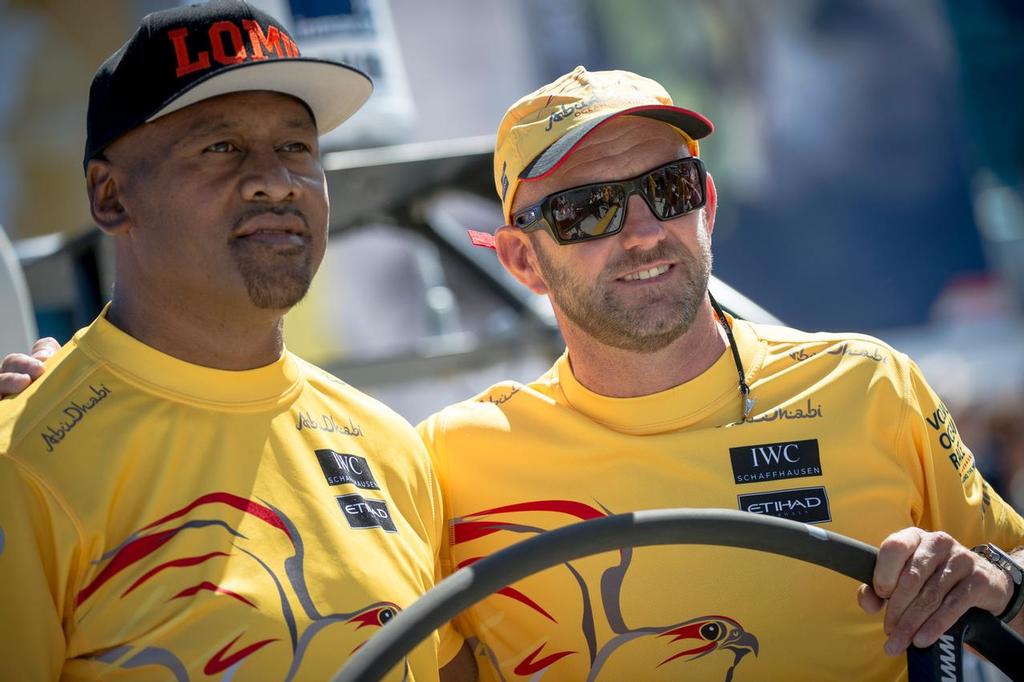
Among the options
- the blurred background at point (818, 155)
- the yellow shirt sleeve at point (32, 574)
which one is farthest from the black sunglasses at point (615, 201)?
the blurred background at point (818, 155)

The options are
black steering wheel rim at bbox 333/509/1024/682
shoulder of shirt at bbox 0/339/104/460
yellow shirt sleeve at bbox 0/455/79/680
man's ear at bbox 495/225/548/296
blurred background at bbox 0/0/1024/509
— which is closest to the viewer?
black steering wheel rim at bbox 333/509/1024/682

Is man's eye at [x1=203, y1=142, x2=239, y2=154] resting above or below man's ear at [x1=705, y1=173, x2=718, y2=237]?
above

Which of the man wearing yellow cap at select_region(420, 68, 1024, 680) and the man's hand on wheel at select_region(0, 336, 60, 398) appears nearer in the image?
the man's hand on wheel at select_region(0, 336, 60, 398)

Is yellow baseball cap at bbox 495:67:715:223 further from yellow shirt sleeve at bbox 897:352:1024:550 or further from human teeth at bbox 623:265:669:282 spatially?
yellow shirt sleeve at bbox 897:352:1024:550

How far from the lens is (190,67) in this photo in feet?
6.21

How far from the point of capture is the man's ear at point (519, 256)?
251cm

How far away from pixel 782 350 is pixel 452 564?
2.67 ft

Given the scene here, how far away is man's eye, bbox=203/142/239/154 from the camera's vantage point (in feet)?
6.40

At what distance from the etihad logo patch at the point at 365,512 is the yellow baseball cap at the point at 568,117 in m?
0.77

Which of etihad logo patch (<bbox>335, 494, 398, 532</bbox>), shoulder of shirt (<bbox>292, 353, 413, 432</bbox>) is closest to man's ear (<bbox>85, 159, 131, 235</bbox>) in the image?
shoulder of shirt (<bbox>292, 353, 413, 432</bbox>)

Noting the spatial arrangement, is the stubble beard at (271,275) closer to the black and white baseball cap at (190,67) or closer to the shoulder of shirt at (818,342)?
the black and white baseball cap at (190,67)

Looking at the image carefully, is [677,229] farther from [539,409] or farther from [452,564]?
[452,564]

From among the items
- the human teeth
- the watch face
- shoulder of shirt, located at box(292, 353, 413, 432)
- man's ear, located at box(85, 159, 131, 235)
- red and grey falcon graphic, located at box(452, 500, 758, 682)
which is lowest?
red and grey falcon graphic, located at box(452, 500, 758, 682)

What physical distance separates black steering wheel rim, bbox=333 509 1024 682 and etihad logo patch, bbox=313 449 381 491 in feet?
2.10
